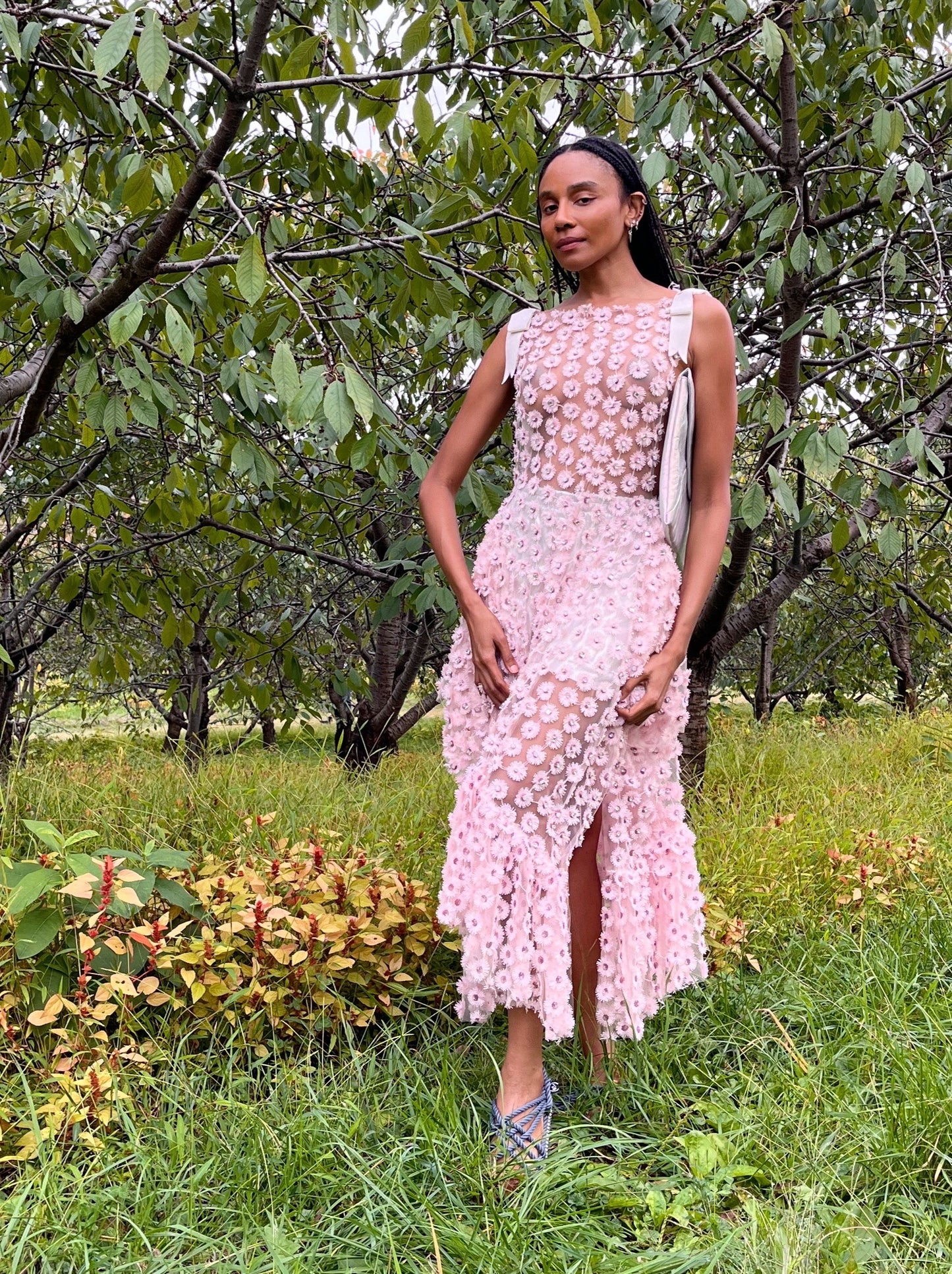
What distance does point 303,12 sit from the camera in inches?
97.7

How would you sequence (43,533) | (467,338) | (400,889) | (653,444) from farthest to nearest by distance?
1. (43,533)
2. (400,889)
3. (467,338)
4. (653,444)

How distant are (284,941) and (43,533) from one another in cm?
223

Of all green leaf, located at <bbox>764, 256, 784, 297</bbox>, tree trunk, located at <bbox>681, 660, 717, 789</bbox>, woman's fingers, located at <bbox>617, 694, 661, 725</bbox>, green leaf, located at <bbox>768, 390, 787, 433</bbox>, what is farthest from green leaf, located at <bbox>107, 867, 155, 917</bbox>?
tree trunk, located at <bbox>681, 660, 717, 789</bbox>

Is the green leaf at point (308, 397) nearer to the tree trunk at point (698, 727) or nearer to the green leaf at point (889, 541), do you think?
the green leaf at point (889, 541)

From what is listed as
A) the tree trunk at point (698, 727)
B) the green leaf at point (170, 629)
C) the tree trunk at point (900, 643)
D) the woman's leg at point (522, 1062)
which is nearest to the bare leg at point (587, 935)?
the woman's leg at point (522, 1062)

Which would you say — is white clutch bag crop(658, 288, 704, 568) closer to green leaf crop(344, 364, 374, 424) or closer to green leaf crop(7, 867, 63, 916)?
green leaf crop(344, 364, 374, 424)

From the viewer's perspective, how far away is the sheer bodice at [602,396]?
2041 mm

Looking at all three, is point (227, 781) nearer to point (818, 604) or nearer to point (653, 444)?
point (653, 444)

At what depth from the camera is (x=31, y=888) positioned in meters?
2.08

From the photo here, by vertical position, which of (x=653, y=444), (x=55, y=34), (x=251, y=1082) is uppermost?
(x=55, y=34)

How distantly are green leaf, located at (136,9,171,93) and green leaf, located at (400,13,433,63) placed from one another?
0.41 metres

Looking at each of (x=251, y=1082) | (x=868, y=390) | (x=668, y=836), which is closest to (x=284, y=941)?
(x=251, y=1082)

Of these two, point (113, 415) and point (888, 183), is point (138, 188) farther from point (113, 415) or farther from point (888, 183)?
point (888, 183)

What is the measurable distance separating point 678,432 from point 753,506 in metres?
0.55
